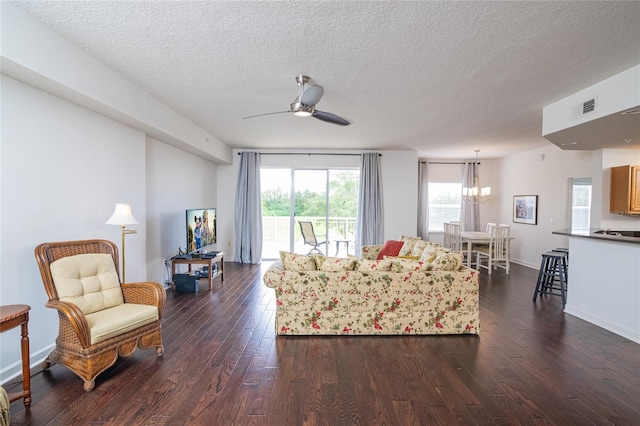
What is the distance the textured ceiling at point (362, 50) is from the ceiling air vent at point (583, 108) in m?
0.18

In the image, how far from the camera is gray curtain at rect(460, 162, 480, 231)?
306 inches

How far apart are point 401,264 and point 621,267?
2.35 metres

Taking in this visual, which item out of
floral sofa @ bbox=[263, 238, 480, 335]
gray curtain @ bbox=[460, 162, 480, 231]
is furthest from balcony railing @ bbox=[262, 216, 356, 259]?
floral sofa @ bbox=[263, 238, 480, 335]

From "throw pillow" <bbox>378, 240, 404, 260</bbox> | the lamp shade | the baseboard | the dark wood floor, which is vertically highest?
the lamp shade

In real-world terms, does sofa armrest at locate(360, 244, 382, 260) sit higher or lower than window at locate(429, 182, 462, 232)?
lower

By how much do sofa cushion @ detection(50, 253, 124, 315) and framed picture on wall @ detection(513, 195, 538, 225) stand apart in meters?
7.49

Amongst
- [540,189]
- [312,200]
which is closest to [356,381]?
[312,200]

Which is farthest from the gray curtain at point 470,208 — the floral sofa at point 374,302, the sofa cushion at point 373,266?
the sofa cushion at point 373,266

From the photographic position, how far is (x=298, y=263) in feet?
10.8

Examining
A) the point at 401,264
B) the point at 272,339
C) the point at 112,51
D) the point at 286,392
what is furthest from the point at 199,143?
the point at 286,392

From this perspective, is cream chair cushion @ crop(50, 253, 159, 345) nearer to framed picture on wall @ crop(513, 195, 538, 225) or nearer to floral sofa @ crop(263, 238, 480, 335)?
floral sofa @ crop(263, 238, 480, 335)

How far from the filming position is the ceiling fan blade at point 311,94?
2.83 metres

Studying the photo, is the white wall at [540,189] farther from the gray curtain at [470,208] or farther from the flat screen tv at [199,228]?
the flat screen tv at [199,228]

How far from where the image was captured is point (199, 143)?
513cm
